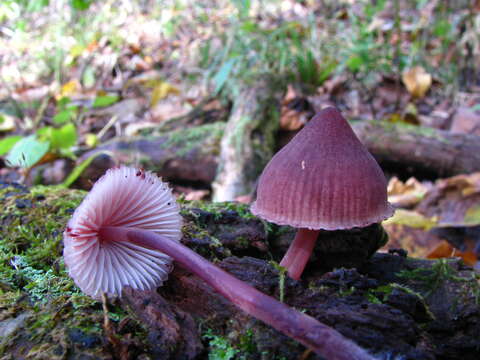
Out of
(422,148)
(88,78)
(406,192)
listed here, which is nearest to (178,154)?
(406,192)

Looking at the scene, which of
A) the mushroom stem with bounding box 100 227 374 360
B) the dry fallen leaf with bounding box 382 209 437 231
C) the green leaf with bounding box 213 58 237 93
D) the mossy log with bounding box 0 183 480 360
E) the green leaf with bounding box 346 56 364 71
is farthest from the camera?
the green leaf with bounding box 346 56 364 71

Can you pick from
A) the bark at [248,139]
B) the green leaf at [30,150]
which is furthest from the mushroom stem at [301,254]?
the green leaf at [30,150]

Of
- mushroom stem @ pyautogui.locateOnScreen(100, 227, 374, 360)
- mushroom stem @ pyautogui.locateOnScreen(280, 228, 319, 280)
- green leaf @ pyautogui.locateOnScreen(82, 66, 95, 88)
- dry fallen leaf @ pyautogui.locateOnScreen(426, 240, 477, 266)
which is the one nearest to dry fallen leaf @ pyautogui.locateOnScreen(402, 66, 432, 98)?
dry fallen leaf @ pyautogui.locateOnScreen(426, 240, 477, 266)

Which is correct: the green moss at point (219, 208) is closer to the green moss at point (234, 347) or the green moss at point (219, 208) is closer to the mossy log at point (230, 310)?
the mossy log at point (230, 310)

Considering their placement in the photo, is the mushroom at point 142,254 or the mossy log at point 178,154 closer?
the mushroom at point 142,254

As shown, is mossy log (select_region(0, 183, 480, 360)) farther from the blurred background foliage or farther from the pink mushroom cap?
the blurred background foliage

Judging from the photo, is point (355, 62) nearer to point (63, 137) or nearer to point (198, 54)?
point (198, 54)
